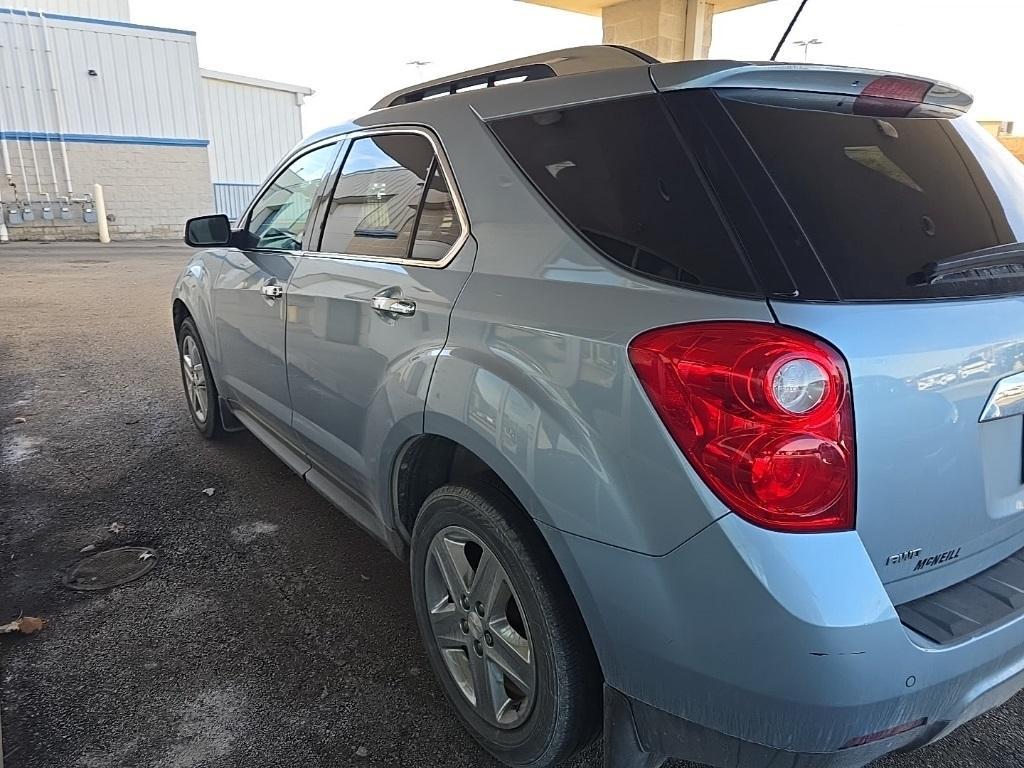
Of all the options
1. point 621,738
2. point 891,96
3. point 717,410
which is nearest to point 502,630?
point 621,738

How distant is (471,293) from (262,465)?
2847 mm

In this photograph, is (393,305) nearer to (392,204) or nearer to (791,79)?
(392,204)

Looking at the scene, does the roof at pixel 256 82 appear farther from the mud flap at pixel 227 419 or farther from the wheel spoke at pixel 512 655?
the wheel spoke at pixel 512 655

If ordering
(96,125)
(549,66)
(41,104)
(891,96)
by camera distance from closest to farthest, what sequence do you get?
(891,96) → (549,66) → (41,104) → (96,125)

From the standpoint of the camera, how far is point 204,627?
279 cm

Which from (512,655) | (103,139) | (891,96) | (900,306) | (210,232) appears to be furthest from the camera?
(103,139)

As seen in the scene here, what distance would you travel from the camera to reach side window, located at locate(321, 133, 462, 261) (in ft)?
7.62

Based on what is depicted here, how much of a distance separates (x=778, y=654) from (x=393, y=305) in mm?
1501

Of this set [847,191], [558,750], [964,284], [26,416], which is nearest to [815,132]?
[847,191]

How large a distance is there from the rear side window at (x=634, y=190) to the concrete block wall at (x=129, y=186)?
2337 centimetres

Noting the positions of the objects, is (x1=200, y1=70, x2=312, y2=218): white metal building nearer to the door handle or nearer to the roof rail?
the roof rail

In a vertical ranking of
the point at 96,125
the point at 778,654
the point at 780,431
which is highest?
the point at 96,125

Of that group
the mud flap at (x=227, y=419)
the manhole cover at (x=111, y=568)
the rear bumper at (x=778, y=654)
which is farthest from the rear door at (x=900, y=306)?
the mud flap at (x=227, y=419)

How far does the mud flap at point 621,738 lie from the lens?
5.54ft
